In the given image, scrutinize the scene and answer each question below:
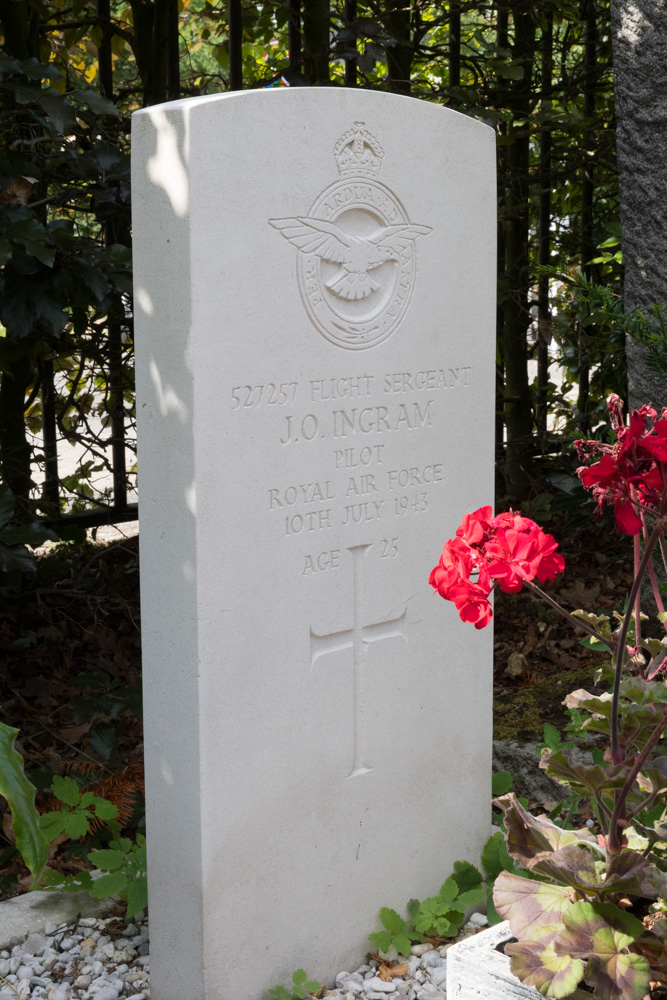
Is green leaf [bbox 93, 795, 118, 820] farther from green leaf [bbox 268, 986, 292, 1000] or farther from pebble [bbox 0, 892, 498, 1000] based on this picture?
green leaf [bbox 268, 986, 292, 1000]

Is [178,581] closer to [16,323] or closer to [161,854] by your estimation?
[161,854]

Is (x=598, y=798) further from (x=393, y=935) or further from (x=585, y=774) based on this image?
(x=393, y=935)

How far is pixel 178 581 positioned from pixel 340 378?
0.54m

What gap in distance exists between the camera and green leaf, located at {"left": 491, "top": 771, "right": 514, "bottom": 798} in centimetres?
277

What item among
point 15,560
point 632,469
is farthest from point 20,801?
point 15,560

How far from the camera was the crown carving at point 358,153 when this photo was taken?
2.11 meters

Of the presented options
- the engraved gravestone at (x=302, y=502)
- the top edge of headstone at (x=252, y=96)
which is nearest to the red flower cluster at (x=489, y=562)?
the engraved gravestone at (x=302, y=502)

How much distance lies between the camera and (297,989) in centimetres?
217

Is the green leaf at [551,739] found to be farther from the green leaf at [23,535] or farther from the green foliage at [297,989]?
the green leaf at [23,535]

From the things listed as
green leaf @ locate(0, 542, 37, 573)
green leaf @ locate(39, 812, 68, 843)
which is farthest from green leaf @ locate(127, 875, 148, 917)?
green leaf @ locate(0, 542, 37, 573)

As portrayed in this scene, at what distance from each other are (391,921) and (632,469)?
4.36 feet

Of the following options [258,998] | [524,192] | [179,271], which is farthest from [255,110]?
[524,192]

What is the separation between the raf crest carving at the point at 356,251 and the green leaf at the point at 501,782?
1237 mm

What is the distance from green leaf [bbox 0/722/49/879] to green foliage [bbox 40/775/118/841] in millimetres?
1269
